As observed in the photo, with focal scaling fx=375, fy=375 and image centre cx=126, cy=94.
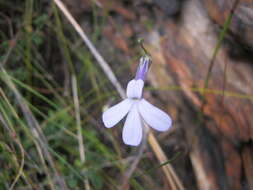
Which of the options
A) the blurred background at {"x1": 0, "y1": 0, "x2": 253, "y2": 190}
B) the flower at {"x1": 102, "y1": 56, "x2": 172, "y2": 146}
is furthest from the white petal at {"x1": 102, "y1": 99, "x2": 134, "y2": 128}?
the blurred background at {"x1": 0, "y1": 0, "x2": 253, "y2": 190}

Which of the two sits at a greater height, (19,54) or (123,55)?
(19,54)

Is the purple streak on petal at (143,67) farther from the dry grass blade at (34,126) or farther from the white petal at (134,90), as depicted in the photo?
the dry grass blade at (34,126)

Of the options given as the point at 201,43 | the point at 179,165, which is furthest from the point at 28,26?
the point at 179,165

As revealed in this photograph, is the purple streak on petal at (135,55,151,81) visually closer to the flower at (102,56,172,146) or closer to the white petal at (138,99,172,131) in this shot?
the flower at (102,56,172,146)

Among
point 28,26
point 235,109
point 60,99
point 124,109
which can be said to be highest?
point 28,26

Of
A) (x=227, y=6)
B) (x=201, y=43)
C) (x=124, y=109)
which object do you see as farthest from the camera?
(x=201, y=43)

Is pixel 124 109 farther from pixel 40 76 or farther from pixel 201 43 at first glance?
pixel 40 76

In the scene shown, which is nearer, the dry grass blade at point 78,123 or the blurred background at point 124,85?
the blurred background at point 124,85

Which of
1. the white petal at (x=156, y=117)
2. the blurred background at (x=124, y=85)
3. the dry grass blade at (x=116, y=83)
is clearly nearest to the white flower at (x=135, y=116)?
the white petal at (x=156, y=117)
